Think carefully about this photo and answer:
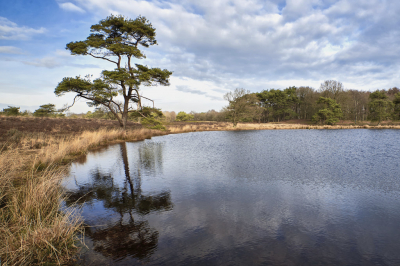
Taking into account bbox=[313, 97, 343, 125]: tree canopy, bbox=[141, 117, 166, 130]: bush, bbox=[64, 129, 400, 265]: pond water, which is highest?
bbox=[313, 97, 343, 125]: tree canopy

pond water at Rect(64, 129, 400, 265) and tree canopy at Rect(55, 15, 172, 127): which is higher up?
tree canopy at Rect(55, 15, 172, 127)

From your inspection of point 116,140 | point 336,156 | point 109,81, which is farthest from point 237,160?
point 109,81

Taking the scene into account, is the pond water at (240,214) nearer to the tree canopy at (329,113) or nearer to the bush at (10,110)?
the bush at (10,110)

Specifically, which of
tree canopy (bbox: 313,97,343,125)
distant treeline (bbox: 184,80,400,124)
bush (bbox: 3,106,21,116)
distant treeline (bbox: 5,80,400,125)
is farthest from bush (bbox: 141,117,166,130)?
tree canopy (bbox: 313,97,343,125)

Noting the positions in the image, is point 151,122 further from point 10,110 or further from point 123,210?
point 10,110

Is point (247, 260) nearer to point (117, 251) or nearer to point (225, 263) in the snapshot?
point (225, 263)

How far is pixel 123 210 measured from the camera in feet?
16.1

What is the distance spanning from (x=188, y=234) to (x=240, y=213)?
1.42 metres

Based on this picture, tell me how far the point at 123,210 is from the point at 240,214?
2.72m

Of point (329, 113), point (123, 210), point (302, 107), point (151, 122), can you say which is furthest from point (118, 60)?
point (302, 107)

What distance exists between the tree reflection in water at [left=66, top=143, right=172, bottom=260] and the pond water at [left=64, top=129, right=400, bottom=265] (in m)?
0.02

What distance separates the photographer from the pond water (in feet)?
10.9

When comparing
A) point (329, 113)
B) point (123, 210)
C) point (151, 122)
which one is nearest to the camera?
point (123, 210)

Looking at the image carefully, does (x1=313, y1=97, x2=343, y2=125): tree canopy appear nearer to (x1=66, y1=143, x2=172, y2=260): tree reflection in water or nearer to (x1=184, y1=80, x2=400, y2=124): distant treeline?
(x1=184, y1=80, x2=400, y2=124): distant treeline
